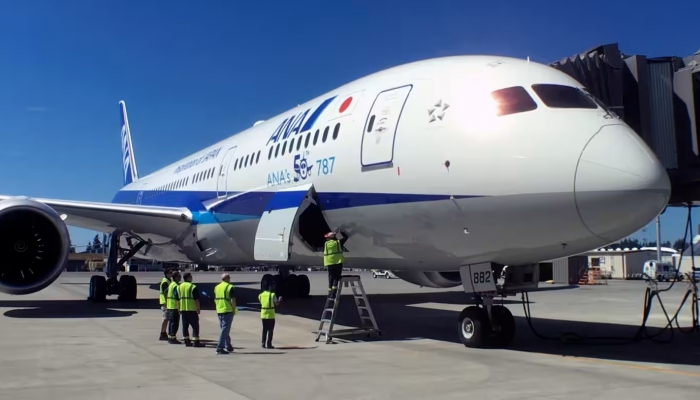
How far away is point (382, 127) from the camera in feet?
30.4

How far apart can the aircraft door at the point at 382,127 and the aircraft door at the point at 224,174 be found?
5555mm

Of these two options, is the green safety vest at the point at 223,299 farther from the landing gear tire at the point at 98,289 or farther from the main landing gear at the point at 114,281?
the landing gear tire at the point at 98,289

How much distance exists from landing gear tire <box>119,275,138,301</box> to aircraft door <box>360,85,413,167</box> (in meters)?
11.0

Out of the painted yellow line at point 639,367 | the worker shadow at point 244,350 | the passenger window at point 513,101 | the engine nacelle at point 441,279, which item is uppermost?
the passenger window at point 513,101

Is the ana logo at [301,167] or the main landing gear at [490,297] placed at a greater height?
the ana logo at [301,167]

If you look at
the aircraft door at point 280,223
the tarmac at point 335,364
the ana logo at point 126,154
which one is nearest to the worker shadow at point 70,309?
the tarmac at point 335,364

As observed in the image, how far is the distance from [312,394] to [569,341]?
5.36m

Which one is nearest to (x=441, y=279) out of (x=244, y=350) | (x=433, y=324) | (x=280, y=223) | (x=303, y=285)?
(x=433, y=324)

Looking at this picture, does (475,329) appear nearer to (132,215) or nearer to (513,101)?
(513,101)

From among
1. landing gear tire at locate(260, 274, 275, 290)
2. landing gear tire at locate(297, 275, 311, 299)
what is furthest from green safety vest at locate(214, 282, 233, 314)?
landing gear tire at locate(297, 275, 311, 299)

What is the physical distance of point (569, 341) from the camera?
391 inches

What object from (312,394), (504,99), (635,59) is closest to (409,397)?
(312,394)

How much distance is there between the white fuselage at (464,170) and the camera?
282 inches

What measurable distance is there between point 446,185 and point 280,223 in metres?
3.56
